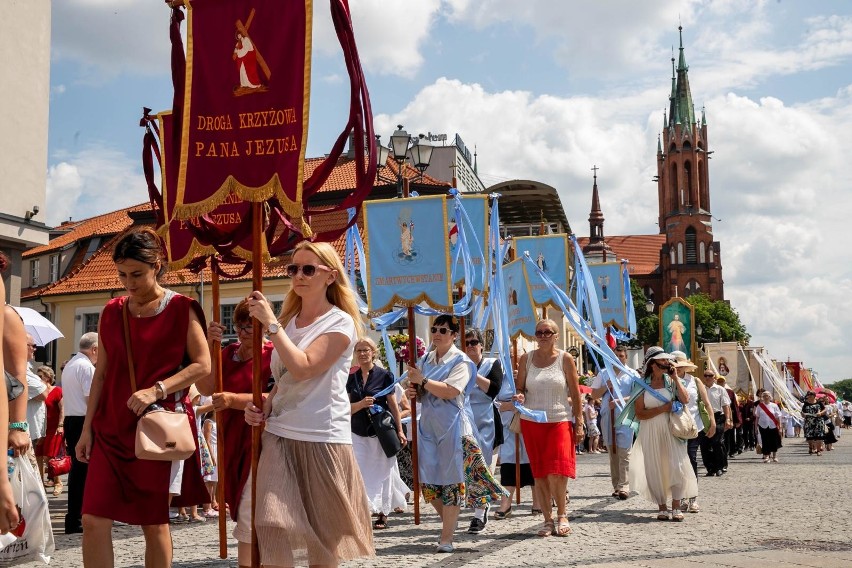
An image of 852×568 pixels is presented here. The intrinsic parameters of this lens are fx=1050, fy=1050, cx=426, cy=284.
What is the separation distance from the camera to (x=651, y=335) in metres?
103

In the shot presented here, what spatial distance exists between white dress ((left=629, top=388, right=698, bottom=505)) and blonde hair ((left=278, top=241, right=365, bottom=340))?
21.3 ft

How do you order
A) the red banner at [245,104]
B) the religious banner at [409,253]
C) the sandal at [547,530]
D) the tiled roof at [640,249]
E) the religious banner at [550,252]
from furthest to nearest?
the tiled roof at [640,249]
the religious banner at [550,252]
the religious banner at [409,253]
the sandal at [547,530]
the red banner at [245,104]

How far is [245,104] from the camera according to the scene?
6.12 m

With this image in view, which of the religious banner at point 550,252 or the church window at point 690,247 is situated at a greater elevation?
the church window at point 690,247

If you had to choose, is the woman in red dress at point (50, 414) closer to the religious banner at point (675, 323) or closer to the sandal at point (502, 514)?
the sandal at point (502, 514)

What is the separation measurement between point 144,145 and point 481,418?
4.69 m

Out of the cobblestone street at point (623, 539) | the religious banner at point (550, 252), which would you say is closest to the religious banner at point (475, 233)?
the cobblestone street at point (623, 539)

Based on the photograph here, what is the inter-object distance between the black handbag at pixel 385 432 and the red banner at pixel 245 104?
188 inches

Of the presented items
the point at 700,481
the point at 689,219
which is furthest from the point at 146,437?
the point at 689,219

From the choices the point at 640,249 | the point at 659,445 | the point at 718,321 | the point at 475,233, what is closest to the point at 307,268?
the point at 659,445

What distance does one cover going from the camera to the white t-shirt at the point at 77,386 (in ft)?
36.1

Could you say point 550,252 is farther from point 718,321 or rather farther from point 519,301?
point 718,321

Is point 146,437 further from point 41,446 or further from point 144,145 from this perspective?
point 41,446

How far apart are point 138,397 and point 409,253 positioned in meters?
7.22
